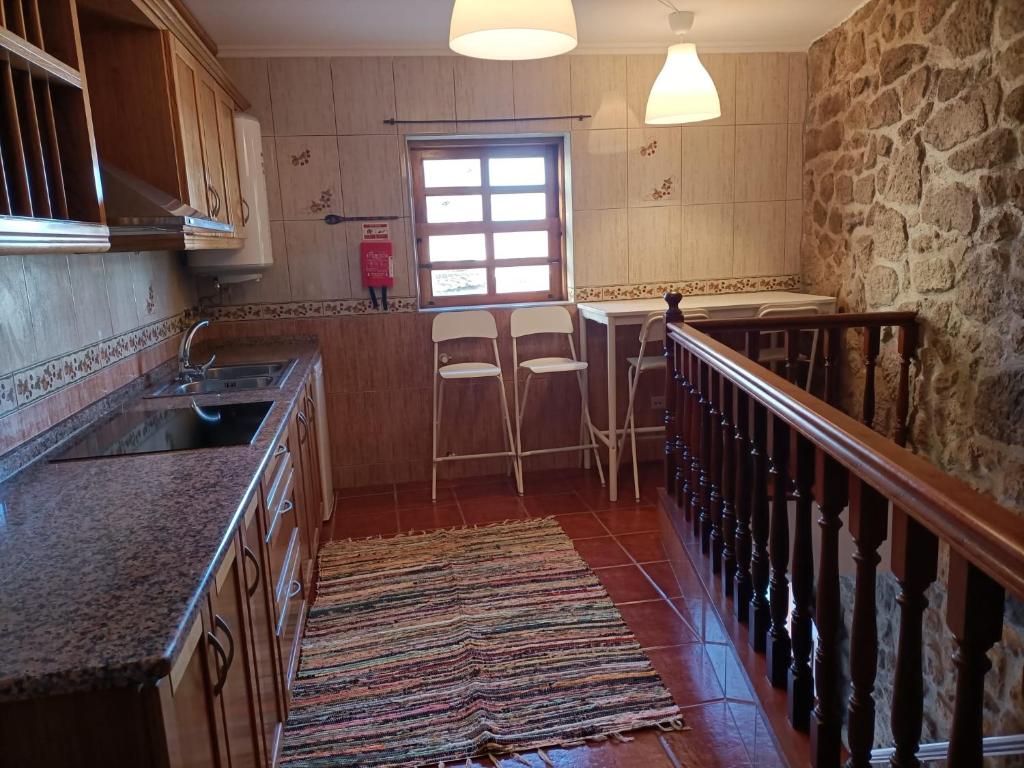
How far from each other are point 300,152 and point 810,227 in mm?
2944

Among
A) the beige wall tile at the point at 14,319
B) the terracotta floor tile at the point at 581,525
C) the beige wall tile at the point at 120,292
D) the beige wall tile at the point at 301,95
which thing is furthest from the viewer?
the beige wall tile at the point at 301,95

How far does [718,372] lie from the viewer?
2041 mm

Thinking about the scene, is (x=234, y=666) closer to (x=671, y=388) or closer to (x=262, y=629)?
(x=262, y=629)

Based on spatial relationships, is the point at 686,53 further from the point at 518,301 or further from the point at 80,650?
the point at 80,650

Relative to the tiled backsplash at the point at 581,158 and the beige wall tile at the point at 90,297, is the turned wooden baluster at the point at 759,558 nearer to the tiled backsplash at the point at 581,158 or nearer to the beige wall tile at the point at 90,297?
the beige wall tile at the point at 90,297

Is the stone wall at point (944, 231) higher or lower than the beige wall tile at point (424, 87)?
lower

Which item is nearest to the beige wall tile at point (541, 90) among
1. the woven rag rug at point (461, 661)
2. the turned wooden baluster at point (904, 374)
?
the turned wooden baluster at point (904, 374)

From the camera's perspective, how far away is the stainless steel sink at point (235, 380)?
2.69 meters

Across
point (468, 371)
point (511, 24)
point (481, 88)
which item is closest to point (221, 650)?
point (511, 24)

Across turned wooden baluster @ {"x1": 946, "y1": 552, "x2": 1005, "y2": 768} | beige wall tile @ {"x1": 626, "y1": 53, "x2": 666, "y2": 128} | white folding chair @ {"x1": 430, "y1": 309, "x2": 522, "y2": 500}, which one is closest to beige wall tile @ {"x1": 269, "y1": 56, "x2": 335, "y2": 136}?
white folding chair @ {"x1": 430, "y1": 309, "x2": 522, "y2": 500}

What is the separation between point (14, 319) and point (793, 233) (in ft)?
13.0

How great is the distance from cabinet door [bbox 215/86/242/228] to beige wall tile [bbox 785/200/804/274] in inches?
121

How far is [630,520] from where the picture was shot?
3559 mm

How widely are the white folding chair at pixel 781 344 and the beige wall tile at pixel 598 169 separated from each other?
110 centimetres
